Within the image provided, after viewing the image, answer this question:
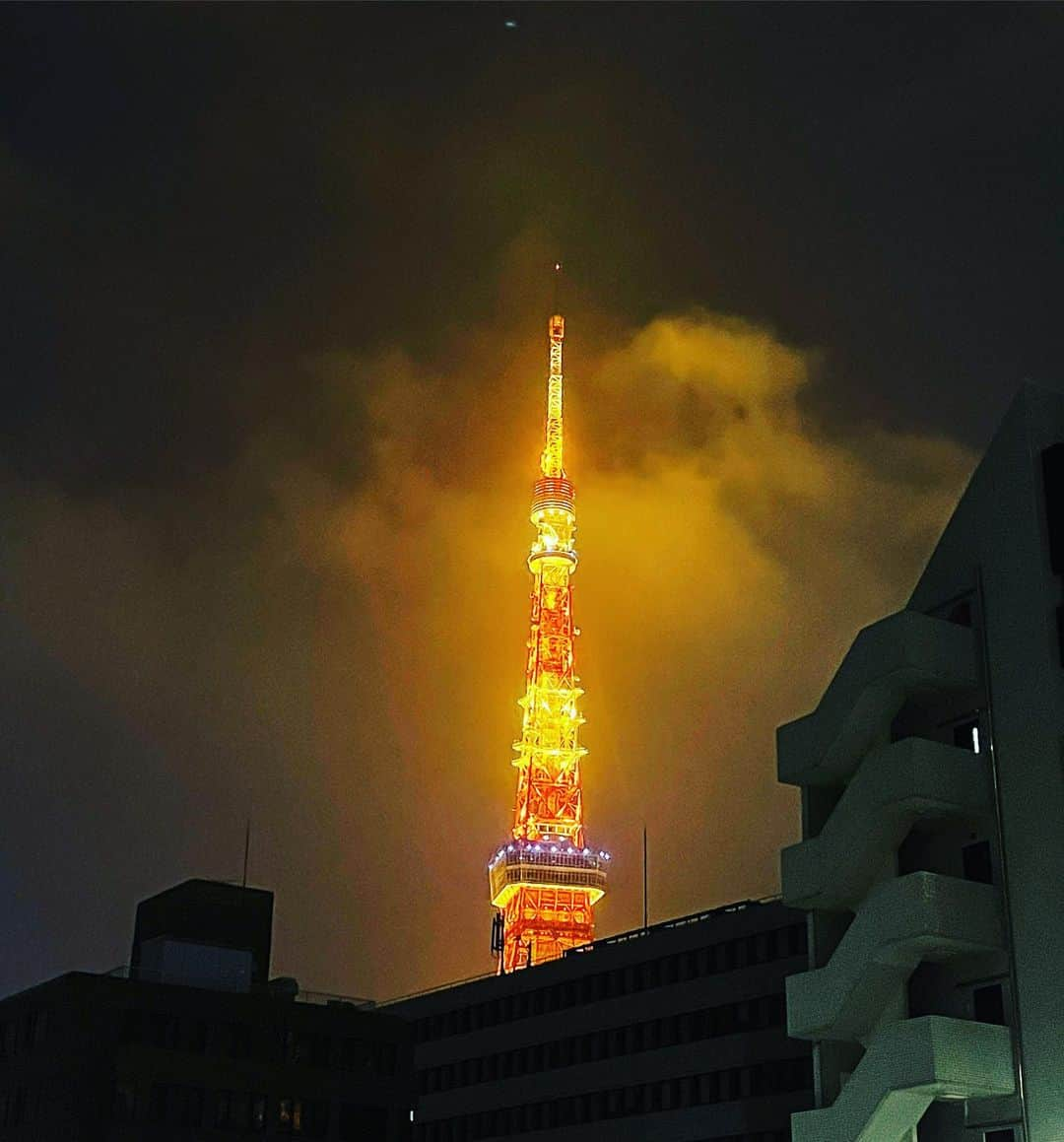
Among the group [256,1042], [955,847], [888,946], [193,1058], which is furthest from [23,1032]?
[955,847]

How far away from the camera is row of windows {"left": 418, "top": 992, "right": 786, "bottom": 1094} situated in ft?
251

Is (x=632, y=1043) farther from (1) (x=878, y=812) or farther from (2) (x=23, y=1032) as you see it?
(1) (x=878, y=812)

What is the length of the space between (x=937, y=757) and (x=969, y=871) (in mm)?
3256

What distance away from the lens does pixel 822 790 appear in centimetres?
5369

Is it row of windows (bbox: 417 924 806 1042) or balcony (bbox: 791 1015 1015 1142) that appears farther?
row of windows (bbox: 417 924 806 1042)

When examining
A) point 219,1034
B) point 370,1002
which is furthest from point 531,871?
point 219,1034

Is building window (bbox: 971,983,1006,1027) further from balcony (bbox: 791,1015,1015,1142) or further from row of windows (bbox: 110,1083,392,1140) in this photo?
row of windows (bbox: 110,1083,392,1140)

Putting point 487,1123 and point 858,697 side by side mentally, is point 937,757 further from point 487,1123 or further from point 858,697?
point 487,1123

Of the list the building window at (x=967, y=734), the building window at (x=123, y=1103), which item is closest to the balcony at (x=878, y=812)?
the building window at (x=967, y=734)

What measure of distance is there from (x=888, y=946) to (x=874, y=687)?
23.5ft

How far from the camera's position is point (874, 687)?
4969cm

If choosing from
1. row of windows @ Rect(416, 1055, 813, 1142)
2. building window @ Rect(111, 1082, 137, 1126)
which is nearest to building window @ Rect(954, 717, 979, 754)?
row of windows @ Rect(416, 1055, 813, 1142)

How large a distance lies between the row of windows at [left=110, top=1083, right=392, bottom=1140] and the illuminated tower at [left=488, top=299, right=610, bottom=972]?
46.0m

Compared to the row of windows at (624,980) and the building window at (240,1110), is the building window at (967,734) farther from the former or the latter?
the building window at (240,1110)
